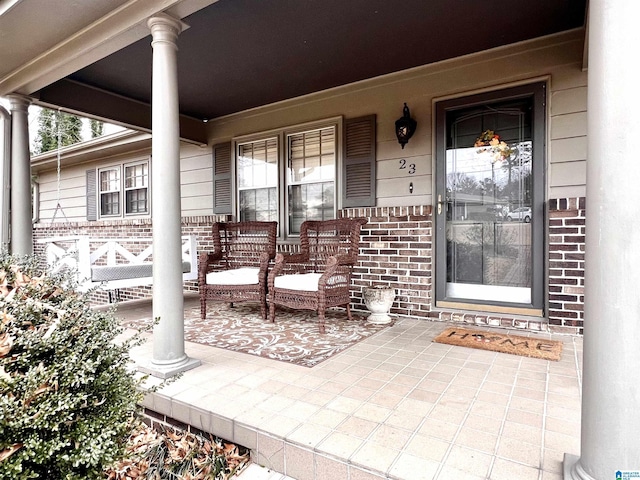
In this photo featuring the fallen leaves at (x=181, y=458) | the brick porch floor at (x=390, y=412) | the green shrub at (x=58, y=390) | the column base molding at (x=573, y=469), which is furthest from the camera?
the fallen leaves at (x=181, y=458)

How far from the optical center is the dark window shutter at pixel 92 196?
7.36 metres

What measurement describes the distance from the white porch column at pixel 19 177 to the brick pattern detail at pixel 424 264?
9.08 ft

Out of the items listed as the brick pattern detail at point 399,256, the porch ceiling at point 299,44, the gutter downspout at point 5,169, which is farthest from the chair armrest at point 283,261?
the gutter downspout at point 5,169

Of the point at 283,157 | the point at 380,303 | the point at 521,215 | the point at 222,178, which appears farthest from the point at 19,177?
the point at 521,215

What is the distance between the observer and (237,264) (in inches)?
194

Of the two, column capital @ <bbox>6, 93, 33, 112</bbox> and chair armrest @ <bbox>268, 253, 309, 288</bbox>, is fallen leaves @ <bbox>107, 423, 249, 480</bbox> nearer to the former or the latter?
chair armrest @ <bbox>268, 253, 309, 288</bbox>

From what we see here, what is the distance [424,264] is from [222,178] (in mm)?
3187

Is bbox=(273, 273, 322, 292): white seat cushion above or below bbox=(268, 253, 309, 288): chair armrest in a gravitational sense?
below

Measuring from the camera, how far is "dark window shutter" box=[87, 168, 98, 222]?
736 centimetres

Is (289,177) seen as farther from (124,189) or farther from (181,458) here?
(124,189)

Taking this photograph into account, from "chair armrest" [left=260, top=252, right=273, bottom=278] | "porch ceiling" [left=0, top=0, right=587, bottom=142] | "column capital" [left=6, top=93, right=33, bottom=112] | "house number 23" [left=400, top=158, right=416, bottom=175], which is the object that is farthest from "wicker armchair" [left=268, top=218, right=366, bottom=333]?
"column capital" [left=6, top=93, right=33, bottom=112]

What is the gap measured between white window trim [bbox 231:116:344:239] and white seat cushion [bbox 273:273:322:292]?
1207 mm

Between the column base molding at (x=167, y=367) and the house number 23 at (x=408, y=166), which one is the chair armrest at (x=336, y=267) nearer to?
the house number 23 at (x=408, y=166)

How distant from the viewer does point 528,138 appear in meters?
A: 3.46
